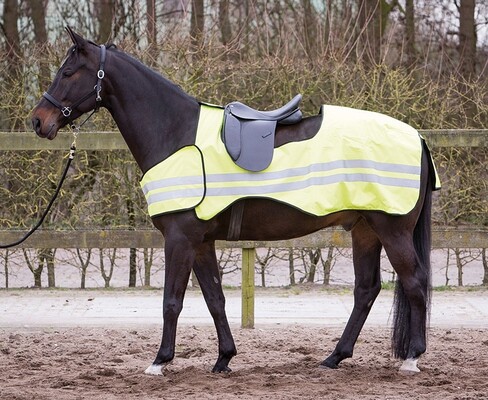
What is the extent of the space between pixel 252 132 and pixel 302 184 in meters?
0.42

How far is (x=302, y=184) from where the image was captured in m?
5.20

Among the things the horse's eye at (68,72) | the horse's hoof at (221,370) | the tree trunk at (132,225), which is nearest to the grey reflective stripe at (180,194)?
the horse's eye at (68,72)

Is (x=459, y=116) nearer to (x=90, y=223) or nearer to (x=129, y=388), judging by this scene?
(x=90, y=223)

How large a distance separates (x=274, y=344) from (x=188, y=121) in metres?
1.76

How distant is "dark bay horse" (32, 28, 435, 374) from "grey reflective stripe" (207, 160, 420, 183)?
0.14 m

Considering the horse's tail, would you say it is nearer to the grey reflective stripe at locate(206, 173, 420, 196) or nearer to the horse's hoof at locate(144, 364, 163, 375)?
the grey reflective stripe at locate(206, 173, 420, 196)

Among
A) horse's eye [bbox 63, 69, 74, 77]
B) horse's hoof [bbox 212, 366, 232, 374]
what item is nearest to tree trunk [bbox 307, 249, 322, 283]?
horse's hoof [bbox 212, 366, 232, 374]

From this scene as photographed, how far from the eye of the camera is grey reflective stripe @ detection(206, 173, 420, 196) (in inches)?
202

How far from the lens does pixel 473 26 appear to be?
45.3 ft

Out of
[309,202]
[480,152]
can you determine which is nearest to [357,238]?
[309,202]

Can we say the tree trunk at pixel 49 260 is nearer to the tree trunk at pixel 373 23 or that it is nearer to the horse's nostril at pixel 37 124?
the horse's nostril at pixel 37 124

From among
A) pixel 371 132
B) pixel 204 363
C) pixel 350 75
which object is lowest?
pixel 204 363

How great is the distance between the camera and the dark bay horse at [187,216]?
17.1 feet

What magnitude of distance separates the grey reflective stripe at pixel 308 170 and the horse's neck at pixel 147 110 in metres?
0.35
